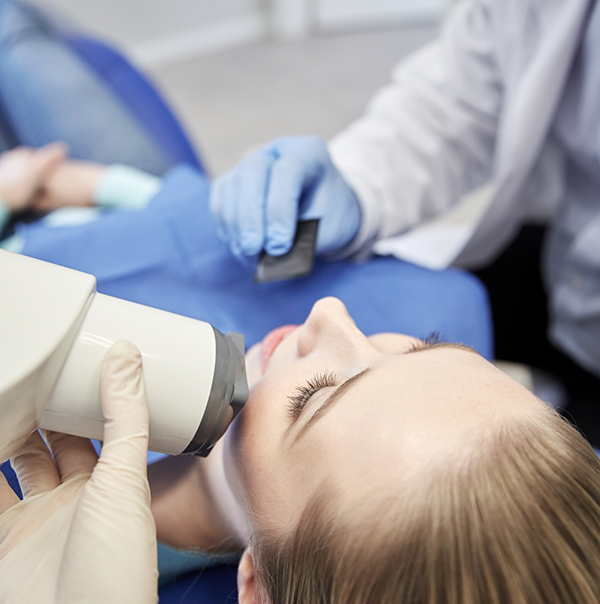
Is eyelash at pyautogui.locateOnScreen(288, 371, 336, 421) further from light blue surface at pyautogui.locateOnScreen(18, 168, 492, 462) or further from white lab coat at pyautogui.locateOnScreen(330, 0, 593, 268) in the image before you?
white lab coat at pyautogui.locateOnScreen(330, 0, 593, 268)

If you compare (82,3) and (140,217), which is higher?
(82,3)

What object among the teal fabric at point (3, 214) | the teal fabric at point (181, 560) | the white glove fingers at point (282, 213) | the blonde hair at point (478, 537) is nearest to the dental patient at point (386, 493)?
the blonde hair at point (478, 537)

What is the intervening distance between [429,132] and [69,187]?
842mm

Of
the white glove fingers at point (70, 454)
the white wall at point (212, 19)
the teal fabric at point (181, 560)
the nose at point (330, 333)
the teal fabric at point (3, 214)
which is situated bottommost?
the teal fabric at point (181, 560)

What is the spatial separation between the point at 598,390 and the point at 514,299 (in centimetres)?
27

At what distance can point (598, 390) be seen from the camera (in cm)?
107

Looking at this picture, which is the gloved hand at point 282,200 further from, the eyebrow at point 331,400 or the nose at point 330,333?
the eyebrow at point 331,400

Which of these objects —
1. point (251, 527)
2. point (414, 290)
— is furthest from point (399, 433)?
point (414, 290)

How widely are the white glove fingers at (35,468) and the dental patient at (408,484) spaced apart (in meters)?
0.20

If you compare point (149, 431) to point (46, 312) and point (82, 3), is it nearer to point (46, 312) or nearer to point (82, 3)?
point (46, 312)

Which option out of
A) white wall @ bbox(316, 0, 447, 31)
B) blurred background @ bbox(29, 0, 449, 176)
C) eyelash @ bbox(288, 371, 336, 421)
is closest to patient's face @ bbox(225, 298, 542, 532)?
eyelash @ bbox(288, 371, 336, 421)

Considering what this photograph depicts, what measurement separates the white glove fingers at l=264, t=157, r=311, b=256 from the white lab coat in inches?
9.2

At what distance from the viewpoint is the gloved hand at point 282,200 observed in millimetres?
793

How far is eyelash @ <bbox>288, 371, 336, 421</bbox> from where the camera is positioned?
1.81ft
